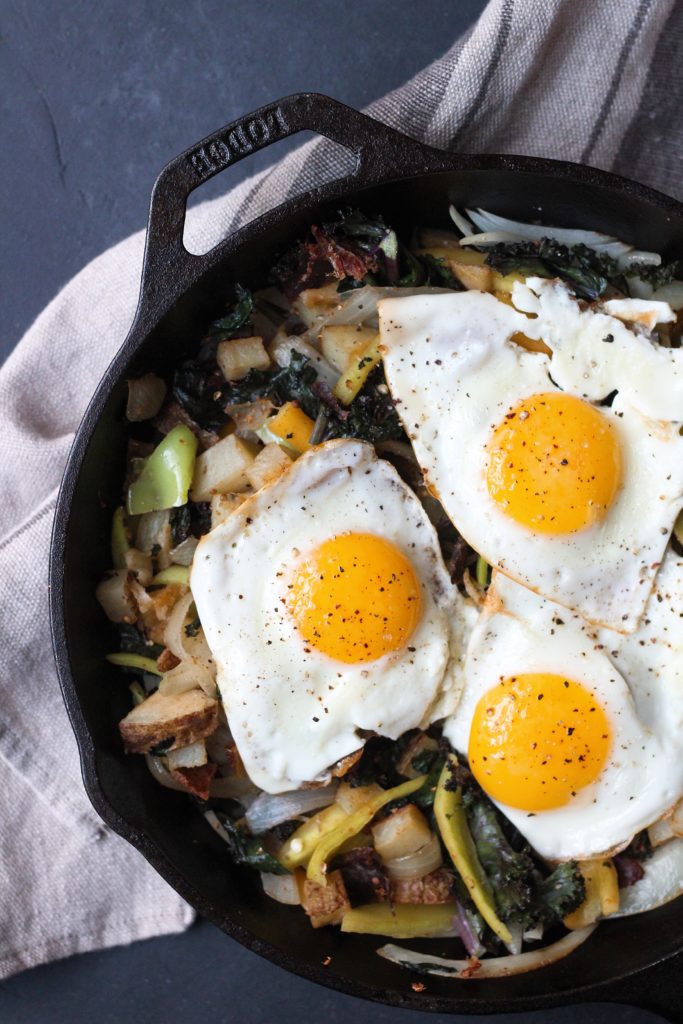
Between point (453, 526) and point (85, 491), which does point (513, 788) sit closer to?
point (453, 526)

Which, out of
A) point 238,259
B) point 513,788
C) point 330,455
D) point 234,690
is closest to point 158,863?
point 234,690

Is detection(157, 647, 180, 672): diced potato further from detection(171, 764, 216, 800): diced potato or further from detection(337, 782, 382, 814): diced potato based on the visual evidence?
detection(337, 782, 382, 814): diced potato

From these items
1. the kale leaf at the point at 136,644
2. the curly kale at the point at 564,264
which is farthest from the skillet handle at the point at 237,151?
the kale leaf at the point at 136,644

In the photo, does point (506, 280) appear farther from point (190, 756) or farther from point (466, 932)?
point (466, 932)

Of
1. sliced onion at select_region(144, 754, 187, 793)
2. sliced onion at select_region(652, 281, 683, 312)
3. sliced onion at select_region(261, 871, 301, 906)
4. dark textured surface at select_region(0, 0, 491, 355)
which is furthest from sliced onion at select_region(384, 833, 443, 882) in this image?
dark textured surface at select_region(0, 0, 491, 355)

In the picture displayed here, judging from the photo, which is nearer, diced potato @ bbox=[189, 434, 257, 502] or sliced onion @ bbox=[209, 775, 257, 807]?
diced potato @ bbox=[189, 434, 257, 502]

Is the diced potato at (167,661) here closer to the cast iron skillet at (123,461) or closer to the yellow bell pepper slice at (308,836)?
the cast iron skillet at (123,461)

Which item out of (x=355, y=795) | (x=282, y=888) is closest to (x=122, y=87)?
(x=355, y=795)
